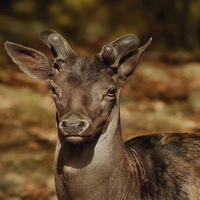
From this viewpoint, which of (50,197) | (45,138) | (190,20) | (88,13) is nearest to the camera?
(50,197)

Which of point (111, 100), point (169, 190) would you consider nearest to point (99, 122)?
point (111, 100)

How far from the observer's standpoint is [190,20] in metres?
19.5

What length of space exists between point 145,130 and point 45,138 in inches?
93.7

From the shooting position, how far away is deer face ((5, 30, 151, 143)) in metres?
4.54

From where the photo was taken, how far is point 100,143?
16.2 ft

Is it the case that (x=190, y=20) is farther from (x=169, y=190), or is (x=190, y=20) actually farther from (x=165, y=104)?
(x=169, y=190)

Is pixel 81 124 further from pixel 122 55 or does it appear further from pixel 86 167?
pixel 122 55

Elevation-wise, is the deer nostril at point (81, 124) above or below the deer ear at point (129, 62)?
below

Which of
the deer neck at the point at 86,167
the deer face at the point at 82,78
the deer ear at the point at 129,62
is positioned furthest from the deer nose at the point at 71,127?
the deer ear at the point at 129,62

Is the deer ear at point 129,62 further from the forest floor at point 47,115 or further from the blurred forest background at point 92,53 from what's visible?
the forest floor at point 47,115

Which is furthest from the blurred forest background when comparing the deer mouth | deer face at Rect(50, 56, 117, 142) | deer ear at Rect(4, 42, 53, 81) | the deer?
the deer mouth

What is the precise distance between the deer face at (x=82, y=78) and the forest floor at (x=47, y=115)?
647mm

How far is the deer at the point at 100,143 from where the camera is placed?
4766mm

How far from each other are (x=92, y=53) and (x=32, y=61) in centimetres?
1362
